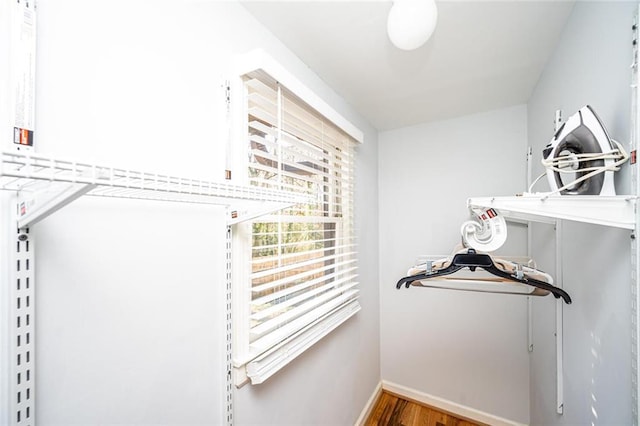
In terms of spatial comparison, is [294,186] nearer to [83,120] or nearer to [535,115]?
[83,120]

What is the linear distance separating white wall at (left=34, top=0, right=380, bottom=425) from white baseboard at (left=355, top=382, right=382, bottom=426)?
1282 millimetres

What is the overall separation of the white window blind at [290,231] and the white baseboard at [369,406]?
0.96 metres

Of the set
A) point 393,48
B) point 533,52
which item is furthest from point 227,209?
point 533,52

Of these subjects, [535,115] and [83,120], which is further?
[535,115]

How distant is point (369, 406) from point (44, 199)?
2.56 m

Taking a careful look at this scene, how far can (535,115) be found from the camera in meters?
1.74

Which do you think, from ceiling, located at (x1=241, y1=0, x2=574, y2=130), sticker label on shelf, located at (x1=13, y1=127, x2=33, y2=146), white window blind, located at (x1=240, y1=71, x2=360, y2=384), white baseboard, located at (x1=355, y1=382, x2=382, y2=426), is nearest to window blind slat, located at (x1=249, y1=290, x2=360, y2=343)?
white window blind, located at (x1=240, y1=71, x2=360, y2=384)

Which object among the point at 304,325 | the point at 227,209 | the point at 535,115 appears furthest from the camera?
the point at 535,115

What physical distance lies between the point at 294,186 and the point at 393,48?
0.89 meters

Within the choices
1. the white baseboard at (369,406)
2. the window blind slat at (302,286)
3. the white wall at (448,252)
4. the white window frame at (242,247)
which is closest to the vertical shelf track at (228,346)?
the white window frame at (242,247)

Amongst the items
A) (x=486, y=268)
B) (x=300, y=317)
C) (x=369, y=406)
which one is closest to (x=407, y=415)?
(x=369, y=406)

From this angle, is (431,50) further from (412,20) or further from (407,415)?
(407,415)

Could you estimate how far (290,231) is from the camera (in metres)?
1.33

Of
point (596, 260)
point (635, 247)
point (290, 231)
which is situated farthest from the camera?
point (290, 231)
